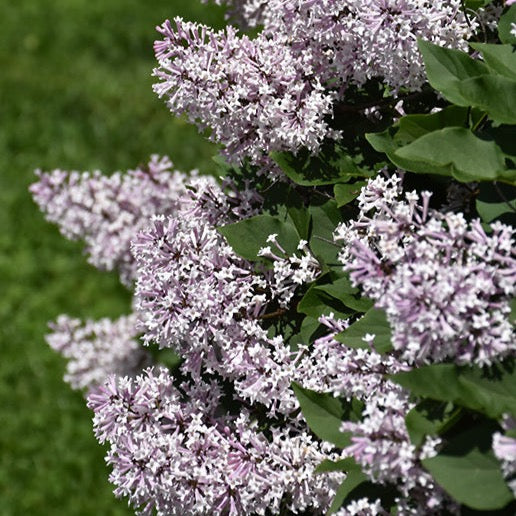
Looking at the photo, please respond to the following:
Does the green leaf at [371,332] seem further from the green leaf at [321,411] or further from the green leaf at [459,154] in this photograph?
the green leaf at [459,154]

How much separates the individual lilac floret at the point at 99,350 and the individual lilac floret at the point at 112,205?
0.70 meters

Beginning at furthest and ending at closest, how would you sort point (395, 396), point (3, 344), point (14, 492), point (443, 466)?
point (3, 344) → point (14, 492) → point (395, 396) → point (443, 466)

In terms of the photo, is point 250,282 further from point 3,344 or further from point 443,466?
point 3,344

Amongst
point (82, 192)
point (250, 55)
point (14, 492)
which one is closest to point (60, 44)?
point (14, 492)

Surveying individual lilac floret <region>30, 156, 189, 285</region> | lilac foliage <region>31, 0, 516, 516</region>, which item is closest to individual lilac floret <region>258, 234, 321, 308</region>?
lilac foliage <region>31, 0, 516, 516</region>

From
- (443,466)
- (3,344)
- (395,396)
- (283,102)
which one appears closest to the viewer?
(443,466)

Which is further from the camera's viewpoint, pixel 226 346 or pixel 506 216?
pixel 226 346

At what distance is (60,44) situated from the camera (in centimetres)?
802

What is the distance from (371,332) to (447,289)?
0.28 meters

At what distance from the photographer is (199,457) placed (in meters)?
1.97

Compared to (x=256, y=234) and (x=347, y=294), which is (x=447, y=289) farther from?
(x=256, y=234)

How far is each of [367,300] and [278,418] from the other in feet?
1.30

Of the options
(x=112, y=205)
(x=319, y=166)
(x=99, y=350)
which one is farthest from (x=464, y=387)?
(x=99, y=350)

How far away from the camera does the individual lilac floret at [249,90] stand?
207 centimetres
